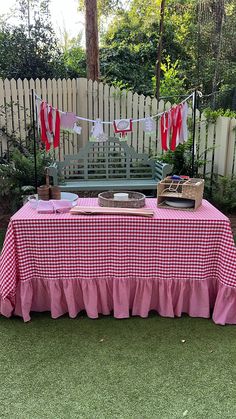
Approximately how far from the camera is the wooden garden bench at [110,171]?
16.0ft

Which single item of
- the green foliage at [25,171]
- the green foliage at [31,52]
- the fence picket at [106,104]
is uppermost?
the green foliage at [31,52]

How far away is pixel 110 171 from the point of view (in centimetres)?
551

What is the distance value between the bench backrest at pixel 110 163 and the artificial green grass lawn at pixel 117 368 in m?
2.61

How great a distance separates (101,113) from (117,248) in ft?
16.5

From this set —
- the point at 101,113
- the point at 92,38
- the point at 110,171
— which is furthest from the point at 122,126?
the point at 92,38

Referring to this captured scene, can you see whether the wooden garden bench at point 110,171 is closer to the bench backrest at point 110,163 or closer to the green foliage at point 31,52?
the bench backrest at point 110,163

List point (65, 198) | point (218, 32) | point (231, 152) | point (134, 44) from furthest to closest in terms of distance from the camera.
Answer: point (218, 32) < point (134, 44) < point (231, 152) < point (65, 198)

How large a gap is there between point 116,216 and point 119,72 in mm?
8869

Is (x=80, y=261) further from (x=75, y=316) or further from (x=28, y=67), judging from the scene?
(x=28, y=67)

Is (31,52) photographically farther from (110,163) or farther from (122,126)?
(122,126)

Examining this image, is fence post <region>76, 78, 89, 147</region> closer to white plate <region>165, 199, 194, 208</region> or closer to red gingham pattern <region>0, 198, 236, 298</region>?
white plate <region>165, 199, 194, 208</region>

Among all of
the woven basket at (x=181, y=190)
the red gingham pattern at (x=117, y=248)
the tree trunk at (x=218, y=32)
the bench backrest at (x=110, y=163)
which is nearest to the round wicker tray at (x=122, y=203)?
the woven basket at (x=181, y=190)

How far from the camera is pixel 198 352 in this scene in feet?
8.02

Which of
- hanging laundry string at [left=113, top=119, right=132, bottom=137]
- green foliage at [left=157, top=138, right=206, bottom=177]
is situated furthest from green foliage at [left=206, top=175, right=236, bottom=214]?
hanging laundry string at [left=113, top=119, right=132, bottom=137]
